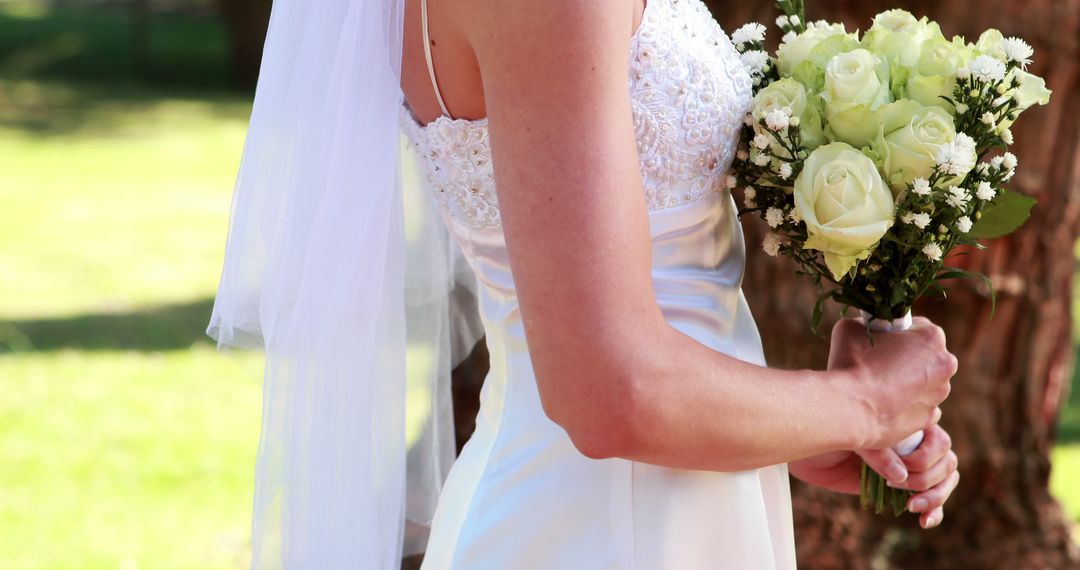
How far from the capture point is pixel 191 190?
14586mm

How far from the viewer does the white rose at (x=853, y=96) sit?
6.31ft

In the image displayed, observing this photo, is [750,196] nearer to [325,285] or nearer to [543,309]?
[543,309]

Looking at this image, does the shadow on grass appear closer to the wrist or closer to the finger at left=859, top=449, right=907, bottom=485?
the finger at left=859, top=449, right=907, bottom=485

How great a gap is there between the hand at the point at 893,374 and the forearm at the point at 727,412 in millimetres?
52

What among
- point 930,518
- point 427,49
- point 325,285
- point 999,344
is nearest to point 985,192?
point 930,518

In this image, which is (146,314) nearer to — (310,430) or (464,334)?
(464,334)

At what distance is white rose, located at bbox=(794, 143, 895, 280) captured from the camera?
1.84 m

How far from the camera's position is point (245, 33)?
79.9 feet

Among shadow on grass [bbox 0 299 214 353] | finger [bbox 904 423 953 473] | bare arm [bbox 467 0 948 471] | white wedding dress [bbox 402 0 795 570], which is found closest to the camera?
bare arm [bbox 467 0 948 471]

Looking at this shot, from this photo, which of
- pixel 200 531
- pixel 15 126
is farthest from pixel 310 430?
pixel 15 126

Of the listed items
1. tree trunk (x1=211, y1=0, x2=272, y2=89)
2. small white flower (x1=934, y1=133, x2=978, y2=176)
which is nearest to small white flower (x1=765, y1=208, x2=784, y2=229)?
small white flower (x1=934, y1=133, x2=978, y2=176)

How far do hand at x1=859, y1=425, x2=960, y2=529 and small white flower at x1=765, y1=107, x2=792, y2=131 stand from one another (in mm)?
607

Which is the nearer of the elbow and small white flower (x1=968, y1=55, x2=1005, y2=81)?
the elbow

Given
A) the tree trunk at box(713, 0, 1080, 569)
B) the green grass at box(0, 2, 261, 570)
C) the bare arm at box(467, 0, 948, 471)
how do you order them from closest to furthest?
the bare arm at box(467, 0, 948, 471) < the tree trunk at box(713, 0, 1080, 569) < the green grass at box(0, 2, 261, 570)
